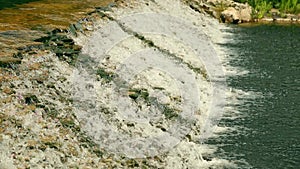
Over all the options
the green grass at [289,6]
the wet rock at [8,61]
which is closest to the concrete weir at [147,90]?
the wet rock at [8,61]

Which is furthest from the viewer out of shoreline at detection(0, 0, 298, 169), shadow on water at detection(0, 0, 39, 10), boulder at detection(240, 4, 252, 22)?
boulder at detection(240, 4, 252, 22)

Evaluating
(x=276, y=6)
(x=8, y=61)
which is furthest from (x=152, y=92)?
(x=276, y=6)

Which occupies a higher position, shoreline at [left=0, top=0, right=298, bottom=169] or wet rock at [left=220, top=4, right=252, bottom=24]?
shoreline at [left=0, top=0, right=298, bottom=169]

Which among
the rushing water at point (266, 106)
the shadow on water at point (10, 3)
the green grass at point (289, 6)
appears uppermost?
the shadow on water at point (10, 3)

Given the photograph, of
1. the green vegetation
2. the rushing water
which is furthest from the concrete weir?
the green vegetation

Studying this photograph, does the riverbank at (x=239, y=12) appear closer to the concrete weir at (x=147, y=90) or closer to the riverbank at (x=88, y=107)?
the concrete weir at (x=147, y=90)

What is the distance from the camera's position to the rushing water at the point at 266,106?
15492mm

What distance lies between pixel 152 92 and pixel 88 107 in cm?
379

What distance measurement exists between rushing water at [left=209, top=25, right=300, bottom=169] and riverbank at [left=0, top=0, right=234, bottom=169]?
1092mm

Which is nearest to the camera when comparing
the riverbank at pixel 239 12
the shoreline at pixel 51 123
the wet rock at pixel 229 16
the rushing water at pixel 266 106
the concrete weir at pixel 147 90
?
the shoreline at pixel 51 123

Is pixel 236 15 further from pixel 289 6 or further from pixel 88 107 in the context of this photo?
pixel 88 107

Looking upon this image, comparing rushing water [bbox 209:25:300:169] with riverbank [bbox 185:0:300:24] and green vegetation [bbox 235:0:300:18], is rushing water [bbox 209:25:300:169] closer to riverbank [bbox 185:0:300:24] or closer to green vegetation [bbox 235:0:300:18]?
riverbank [bbox 185:0:300:24]

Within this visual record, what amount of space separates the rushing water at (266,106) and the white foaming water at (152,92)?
0.65m

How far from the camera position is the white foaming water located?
48.9 feet
